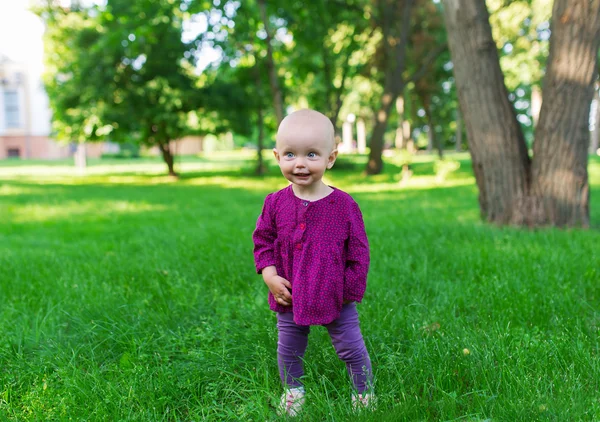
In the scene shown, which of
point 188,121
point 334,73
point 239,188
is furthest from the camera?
point 334,73

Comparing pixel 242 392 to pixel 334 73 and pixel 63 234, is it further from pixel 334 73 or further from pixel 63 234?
pixel 334 73

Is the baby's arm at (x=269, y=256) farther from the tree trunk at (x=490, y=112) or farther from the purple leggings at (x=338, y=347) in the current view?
the tree trunk at (x=490, y=112)

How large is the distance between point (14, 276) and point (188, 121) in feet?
51.2

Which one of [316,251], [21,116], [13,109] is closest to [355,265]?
[316,251]

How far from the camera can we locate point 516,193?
20.2 ft

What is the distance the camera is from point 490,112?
6.18 metres

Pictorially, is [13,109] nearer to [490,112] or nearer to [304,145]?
[490,112]

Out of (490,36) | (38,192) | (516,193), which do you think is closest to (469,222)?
(516,193)

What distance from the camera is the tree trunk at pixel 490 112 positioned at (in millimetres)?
6148

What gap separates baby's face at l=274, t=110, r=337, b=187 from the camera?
2270 millimetres

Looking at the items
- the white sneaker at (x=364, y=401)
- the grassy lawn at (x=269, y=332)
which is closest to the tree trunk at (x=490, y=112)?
the grassy lawn at (x=269, y=332)

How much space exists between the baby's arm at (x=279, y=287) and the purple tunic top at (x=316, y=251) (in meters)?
0.04

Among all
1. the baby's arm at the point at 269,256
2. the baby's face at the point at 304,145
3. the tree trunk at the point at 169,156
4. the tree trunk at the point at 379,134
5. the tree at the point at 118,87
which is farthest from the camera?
the tree trunk at the point at 169,156

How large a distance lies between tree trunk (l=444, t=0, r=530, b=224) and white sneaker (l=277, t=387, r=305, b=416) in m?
4.58
